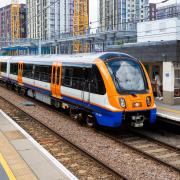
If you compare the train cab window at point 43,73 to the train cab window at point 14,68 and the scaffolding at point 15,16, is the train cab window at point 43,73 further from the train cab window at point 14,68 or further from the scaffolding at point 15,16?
the scaffolding at point 15,16

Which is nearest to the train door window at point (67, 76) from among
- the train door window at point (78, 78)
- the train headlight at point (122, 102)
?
the train door window at point (78, 78)

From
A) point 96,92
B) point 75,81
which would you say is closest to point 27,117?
point 75,81

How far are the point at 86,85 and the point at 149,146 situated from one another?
374 cm

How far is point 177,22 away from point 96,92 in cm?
2038

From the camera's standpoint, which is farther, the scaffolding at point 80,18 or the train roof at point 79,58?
the scaffolding at point 80,18

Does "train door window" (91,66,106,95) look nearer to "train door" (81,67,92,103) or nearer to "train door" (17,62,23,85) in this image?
"train door" (81,67,92,103)

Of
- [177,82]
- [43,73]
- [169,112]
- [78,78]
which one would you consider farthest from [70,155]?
[43,73]

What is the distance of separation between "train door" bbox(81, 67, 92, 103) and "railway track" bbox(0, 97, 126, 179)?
1.83 m

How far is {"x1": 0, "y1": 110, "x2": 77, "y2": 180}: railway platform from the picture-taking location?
872cm

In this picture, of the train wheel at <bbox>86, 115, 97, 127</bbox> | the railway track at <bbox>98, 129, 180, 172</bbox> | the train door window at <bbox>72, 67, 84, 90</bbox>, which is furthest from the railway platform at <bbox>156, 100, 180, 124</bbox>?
the train door window at <bbox>72, 67, 84, 90</bbox>

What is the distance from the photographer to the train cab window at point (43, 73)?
20.0 m

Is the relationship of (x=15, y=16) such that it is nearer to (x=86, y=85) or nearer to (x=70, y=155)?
(x=86, y=85)

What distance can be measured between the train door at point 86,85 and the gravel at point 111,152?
1.28 meters

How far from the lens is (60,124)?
16375 mm
